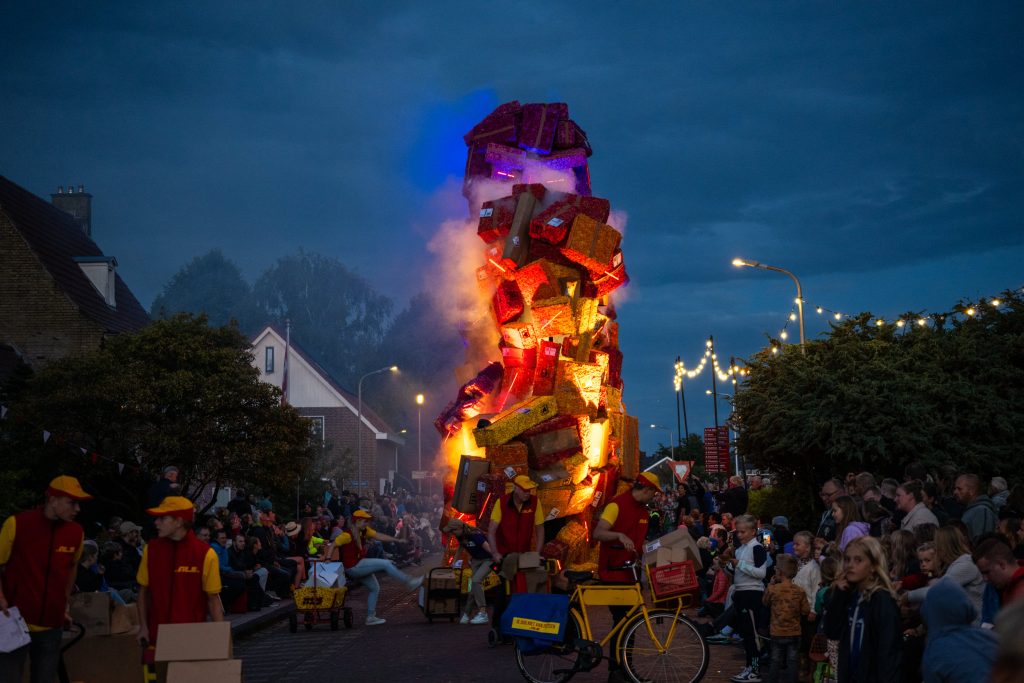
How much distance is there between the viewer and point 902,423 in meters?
24.1

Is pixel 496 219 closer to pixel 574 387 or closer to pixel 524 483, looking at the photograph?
pixel 574 387

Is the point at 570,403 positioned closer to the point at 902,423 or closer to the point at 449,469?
the point at 449,469

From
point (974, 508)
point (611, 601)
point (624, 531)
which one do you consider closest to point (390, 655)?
point (624, 531)

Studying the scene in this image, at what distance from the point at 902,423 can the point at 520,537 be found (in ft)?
44.6

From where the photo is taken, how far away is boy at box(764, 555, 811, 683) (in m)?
10.7

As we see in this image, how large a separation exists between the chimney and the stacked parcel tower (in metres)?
24.2

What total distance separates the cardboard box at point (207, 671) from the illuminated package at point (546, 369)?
14.7m

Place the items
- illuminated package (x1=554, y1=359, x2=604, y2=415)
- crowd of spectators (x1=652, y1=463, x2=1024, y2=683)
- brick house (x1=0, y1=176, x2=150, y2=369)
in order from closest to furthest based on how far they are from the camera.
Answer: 1. crowd of spectators (x1=652, y1=463, x2=1024, y2=683)
2. illuminated package (x1=554, y1=359, x2=604, y2=415)
3. brick house (x1=0, y1=176, x2=150, y2=369)

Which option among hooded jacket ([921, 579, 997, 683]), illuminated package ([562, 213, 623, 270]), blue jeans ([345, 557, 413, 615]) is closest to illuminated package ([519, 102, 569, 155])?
illuminated package ([562, 213, 623, 270])

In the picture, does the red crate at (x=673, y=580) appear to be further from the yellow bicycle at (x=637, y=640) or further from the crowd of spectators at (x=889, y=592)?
the crowd of spectators at (x=889, y=592)

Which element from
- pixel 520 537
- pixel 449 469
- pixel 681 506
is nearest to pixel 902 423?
pixel 681 506

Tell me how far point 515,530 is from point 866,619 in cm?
697

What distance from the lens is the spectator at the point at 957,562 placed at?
26.3 feet

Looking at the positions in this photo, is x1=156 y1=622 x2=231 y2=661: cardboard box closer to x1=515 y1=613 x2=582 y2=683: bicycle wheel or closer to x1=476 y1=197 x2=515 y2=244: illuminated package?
x1=515 y1=613 x2=582 y2=683: bicycle wheel
